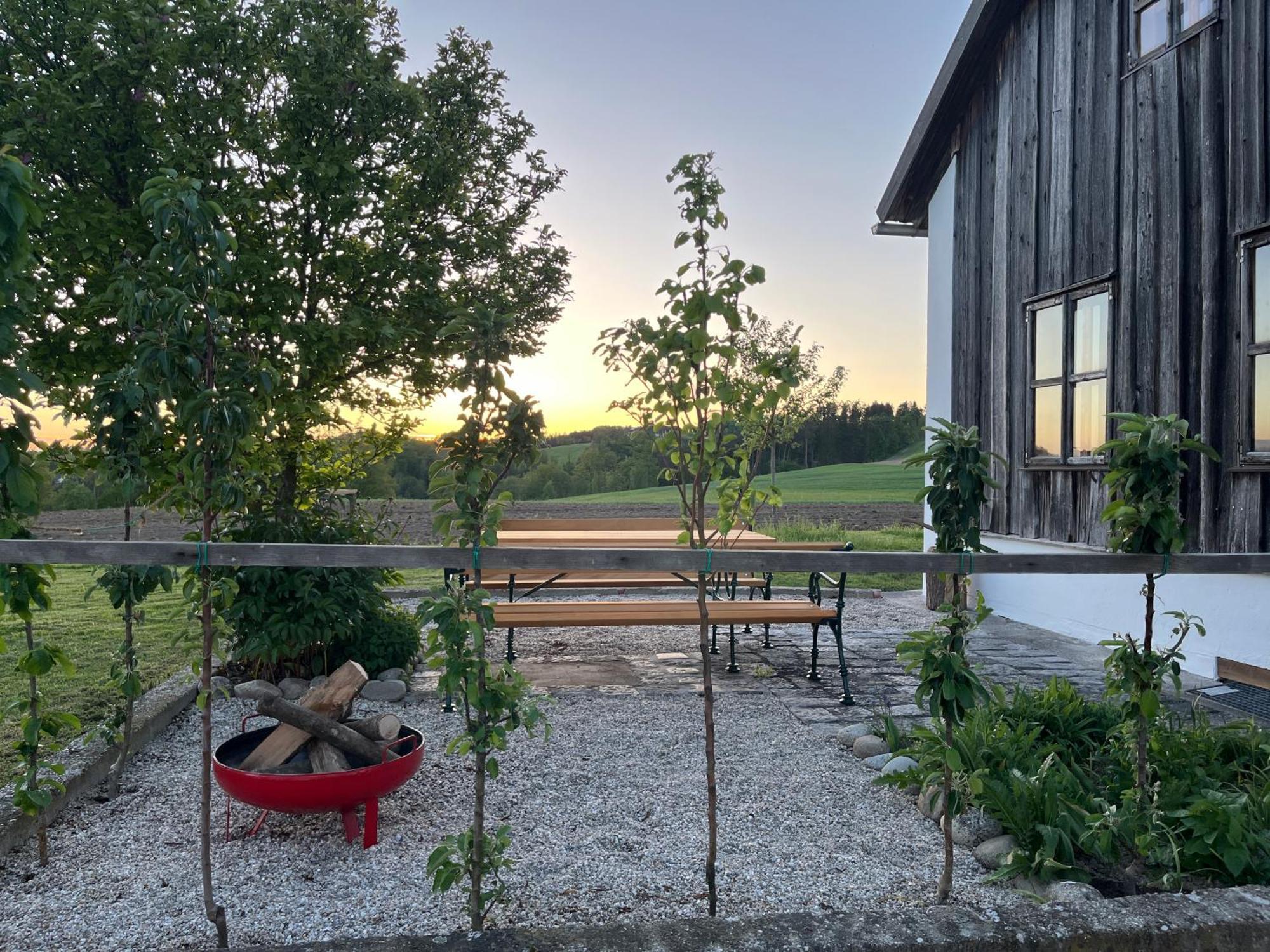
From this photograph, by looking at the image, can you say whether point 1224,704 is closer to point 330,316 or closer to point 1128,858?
point 1128,858

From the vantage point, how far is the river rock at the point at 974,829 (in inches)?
135

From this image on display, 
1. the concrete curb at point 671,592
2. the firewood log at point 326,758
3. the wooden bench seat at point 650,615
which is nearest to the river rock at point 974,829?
the wooden bench seat at point 650,615

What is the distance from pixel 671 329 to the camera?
2725mm

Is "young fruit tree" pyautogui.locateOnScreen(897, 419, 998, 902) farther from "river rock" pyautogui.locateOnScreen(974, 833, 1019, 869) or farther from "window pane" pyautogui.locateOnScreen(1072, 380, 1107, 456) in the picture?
"window pane" pyautogui.locateOnScreen(1072, 380, 1107, 456)

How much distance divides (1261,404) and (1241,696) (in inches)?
75.7

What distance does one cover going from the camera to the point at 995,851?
3238mm

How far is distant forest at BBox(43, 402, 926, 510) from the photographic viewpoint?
131 inches

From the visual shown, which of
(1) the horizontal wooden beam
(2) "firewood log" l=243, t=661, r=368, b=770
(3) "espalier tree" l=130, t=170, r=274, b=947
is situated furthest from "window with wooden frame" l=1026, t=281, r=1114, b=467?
(3) "espalier tree" l=130, t=170, r=274, b=947

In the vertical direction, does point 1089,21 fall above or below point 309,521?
above

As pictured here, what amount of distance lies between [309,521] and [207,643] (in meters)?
3.00

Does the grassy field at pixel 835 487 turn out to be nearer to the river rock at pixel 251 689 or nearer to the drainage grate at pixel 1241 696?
the drainage grate at pixel 1241 696

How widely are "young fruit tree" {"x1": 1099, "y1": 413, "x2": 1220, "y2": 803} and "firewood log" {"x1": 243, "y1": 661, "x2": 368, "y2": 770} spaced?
292 cm

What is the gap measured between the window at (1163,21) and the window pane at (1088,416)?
2.50 meters

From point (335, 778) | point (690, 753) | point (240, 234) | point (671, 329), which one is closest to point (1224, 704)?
point (690, 753)
